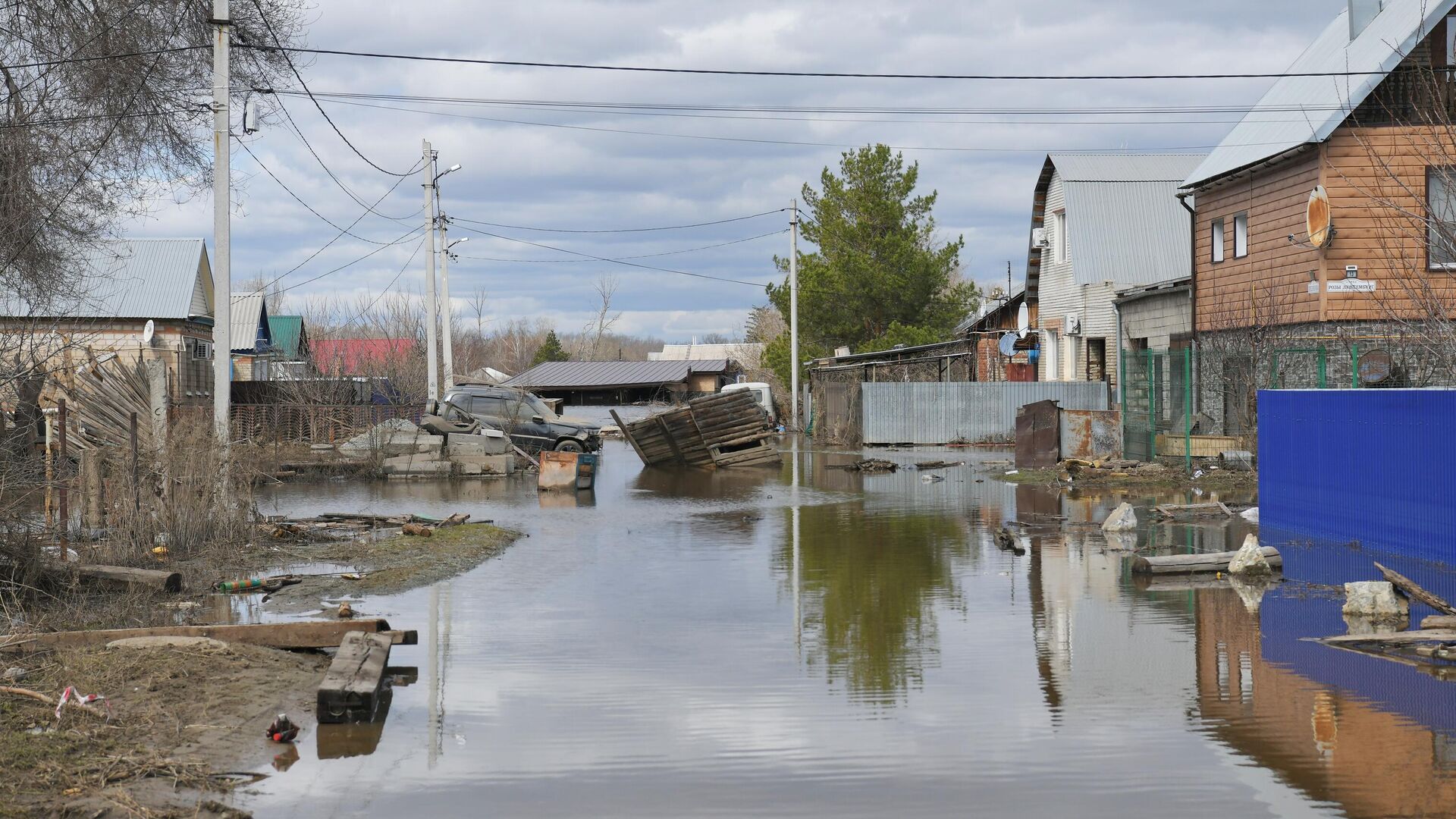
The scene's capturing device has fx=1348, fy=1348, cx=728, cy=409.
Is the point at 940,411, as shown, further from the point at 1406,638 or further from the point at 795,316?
the point at 1406,638

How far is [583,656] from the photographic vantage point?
958 cm

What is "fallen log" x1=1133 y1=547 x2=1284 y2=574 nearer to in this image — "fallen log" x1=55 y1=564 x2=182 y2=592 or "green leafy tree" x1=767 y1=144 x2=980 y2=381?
"fallen log" x1=55 y1=564 x2=182 y2=592

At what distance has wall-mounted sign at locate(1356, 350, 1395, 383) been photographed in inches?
888

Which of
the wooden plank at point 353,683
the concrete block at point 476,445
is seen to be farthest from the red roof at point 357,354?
the wooden plank at point 353,683

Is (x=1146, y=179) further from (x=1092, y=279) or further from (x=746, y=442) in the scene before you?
(x=746, y=442)

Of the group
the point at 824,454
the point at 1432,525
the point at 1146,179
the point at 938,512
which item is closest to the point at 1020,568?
the point at 1432,525

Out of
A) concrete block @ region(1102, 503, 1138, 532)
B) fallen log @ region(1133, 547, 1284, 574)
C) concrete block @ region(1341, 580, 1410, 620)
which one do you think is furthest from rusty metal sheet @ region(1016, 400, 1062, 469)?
concrete block @ region(1341, 580, 1410, 620)

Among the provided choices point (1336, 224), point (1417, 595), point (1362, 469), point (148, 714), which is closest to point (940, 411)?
point (1336, 224)

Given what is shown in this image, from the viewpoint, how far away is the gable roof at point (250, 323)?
55.1 metres

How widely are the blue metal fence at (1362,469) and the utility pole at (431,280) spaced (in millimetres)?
22079

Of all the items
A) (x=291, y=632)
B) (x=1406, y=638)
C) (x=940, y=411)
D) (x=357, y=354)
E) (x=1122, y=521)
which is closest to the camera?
(x=1406, y=638)

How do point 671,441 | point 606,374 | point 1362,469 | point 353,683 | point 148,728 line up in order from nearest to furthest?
1. point 148,728
2. point 353,683
3. point 1362,469
4. point 671,441
5. point 606,374

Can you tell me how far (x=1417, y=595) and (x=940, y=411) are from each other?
2804 centimetres

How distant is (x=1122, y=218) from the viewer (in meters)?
38.5
